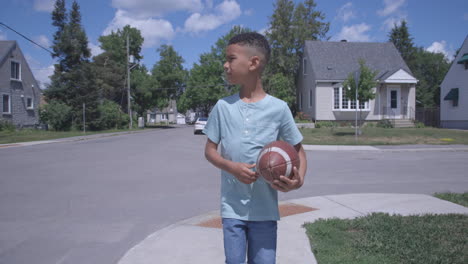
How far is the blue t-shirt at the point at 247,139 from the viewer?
2.31 m

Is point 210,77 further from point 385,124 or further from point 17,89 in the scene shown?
point 385,124

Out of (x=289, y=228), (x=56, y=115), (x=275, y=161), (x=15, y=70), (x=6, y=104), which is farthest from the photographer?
(x=56, y=115)

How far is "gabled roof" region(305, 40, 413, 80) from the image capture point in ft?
105

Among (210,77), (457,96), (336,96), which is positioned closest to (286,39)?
(336,96)

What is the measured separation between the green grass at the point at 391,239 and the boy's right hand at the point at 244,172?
2138 millimetres

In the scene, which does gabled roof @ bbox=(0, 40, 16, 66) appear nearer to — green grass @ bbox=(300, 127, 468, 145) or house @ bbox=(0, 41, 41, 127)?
house @ bbox=(0, 41, 41, 127)

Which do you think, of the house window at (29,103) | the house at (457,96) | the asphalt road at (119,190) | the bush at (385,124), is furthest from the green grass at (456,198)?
the house window at (29,103)

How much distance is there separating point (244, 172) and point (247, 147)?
0.24 meters

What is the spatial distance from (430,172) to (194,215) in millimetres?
7230

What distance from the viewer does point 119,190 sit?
789 cm

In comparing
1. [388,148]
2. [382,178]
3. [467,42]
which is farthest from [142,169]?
[467,42]

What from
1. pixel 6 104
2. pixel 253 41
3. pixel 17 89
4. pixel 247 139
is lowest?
pixel 247 139

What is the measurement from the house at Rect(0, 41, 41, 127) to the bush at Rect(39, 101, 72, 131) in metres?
1.28

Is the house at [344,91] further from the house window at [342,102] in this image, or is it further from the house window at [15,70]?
the house window at [15,70]
